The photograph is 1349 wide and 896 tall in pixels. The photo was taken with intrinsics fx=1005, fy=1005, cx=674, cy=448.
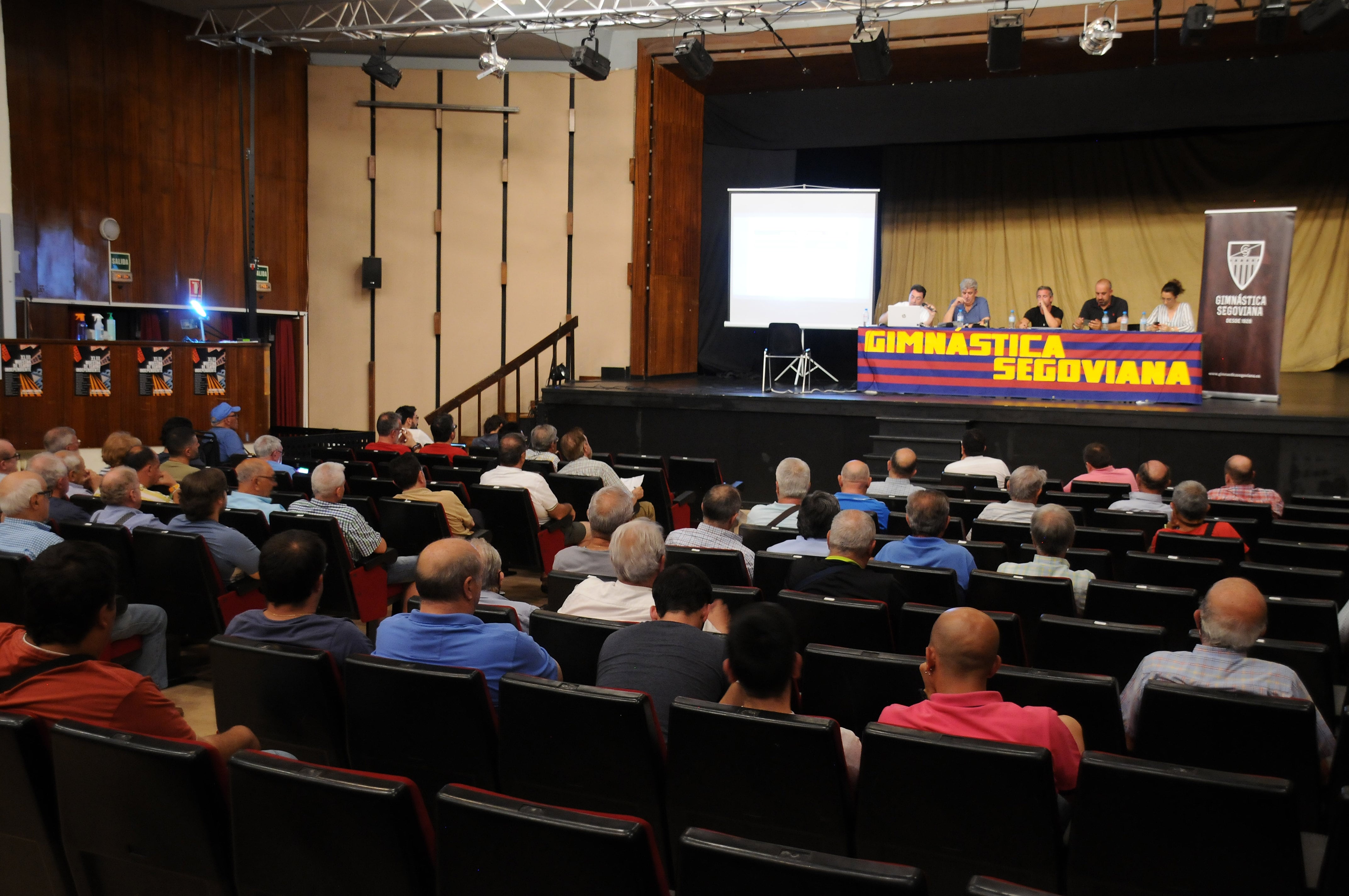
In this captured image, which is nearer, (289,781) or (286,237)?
(289,781)

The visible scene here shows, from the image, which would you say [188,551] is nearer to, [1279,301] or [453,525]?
[453,525]

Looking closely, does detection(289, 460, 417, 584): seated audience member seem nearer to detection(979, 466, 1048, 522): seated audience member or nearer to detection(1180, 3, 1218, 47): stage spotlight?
detection(979, 466, 1048, 522): seated audience member

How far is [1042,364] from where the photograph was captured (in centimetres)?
865

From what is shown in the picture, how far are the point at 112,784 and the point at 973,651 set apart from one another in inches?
67.5

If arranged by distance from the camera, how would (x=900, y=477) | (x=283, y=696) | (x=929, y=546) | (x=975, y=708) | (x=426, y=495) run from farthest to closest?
(x=900, y=477) → (x=426, y=495) → (x=929, y=546) → (x=283, y=696) → (x=975, y=708)

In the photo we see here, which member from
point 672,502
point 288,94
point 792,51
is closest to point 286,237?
point 288,94

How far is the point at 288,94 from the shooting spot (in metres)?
11.8

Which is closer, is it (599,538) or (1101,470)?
(599,538)

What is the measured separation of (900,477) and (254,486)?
11.4 ft

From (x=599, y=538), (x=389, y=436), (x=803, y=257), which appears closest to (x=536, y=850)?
(x=599, y=538)

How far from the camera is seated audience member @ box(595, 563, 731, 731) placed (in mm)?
2430

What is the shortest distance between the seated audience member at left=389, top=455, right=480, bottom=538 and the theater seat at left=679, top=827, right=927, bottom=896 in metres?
3.65

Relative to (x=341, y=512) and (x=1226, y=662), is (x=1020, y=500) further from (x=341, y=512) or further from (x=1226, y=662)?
(x=341, y=512)

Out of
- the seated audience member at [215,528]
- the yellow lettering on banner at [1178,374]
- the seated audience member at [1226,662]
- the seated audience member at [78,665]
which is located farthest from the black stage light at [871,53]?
the seated audience member at [78,665]
